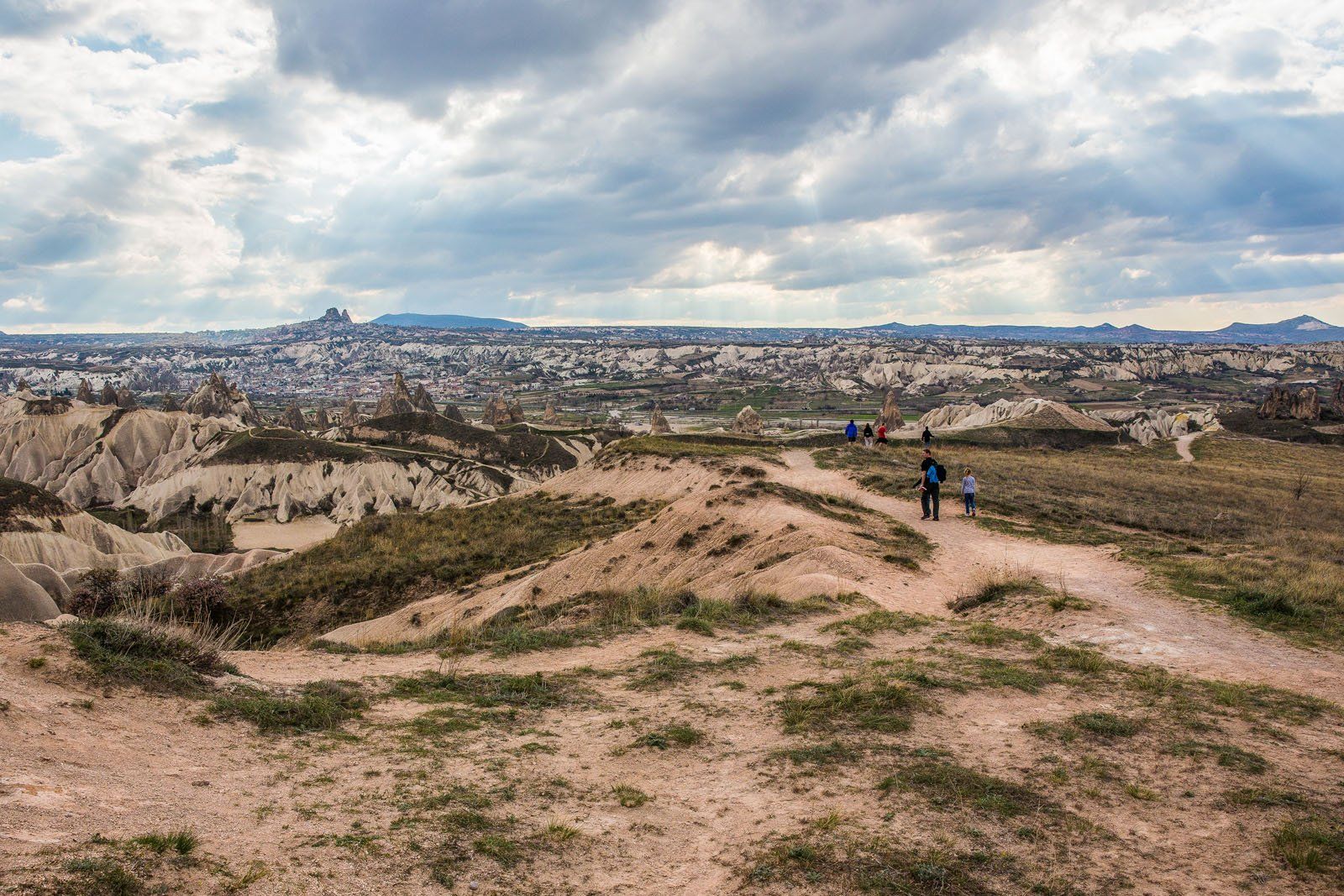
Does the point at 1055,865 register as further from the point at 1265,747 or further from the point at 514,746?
the point at 514,746

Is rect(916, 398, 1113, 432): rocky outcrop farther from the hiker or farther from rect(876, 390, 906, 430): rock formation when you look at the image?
the hiker

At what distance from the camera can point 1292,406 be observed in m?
73.6

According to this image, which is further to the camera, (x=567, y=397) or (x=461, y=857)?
(x=567, y=397)

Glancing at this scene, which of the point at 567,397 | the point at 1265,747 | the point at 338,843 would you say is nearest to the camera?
the point at 338,843

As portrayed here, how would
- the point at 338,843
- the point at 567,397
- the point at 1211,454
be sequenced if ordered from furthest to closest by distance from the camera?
the point at 567,397 < the point at 1211,454 < the point at 338,843

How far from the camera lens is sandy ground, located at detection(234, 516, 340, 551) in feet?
183

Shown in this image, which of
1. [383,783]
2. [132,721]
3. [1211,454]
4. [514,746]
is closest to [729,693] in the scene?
[514,746]

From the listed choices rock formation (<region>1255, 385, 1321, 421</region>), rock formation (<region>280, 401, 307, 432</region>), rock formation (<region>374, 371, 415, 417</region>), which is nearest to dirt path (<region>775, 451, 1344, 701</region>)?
rock formation (<region>1255, 385, 1321, 421</region>)

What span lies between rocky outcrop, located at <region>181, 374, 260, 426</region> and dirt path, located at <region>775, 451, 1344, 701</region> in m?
93.9

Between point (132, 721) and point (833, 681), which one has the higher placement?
point (132, 721)

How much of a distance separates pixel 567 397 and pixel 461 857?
186369 millimetres

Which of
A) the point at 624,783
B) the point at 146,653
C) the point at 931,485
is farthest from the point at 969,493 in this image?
the point at 146,653

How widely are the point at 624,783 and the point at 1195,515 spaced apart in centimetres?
2424

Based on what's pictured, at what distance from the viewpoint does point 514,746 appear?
7426 mm
